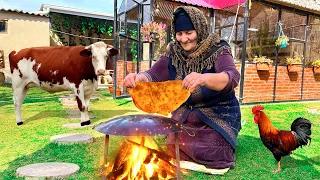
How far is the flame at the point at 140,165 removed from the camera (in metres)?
Result: 2.49

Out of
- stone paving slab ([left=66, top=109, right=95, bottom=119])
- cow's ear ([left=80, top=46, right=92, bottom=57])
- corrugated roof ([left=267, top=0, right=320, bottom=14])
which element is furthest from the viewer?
corrugated roof ([left=267, top=0, right=320, bottom=14])

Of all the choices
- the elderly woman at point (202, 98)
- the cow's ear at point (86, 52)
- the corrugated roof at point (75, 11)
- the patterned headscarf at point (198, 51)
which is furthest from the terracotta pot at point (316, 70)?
the corrugated roof at point (75, 11)

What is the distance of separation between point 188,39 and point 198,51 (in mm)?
169

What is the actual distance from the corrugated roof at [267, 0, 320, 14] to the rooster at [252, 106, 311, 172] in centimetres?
702

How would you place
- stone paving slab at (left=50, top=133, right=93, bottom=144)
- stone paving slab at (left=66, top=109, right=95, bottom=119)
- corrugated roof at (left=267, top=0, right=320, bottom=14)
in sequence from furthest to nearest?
1. corrugated roof at (left=267, top=0, right=320, bottom=14)
2. stone paving slab at (left=66, top=109, right=95, bottom=119)
3. stone paving slab at (left=50, top=133, right=93, bottom=144)

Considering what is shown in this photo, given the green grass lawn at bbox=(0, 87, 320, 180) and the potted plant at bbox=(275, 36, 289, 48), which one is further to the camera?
the potted plant at bbox=(275, 36, 289, 48)

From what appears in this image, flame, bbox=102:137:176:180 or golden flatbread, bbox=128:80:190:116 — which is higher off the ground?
golden flatbread, bbox=128:80:190:116

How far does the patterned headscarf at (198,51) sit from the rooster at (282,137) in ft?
2.71

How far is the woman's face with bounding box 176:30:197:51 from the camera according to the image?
2.94 metres

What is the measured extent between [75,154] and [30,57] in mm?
2803

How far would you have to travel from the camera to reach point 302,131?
3.19m

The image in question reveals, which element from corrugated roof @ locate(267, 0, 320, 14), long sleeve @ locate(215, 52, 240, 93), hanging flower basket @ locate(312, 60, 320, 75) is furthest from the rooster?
hanging flower basket @ locate(312, 60, 320, 75)

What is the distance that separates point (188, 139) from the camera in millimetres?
3201

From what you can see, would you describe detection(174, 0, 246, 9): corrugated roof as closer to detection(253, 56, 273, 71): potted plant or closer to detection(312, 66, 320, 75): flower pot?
detection(253, 56, 273, 71): potted plant
